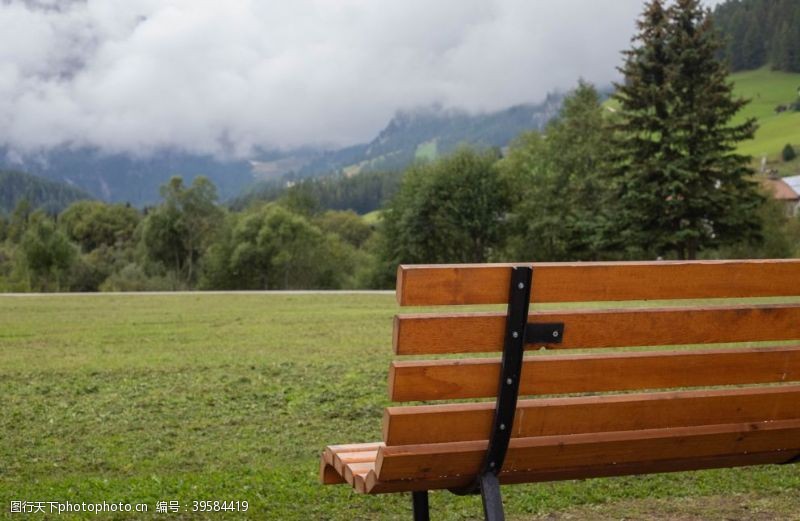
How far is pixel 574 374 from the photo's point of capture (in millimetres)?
3533

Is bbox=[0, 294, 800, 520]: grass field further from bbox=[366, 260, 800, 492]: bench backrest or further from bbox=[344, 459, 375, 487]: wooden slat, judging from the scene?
bbox=[366, 260, 800, 492]: bench backrest

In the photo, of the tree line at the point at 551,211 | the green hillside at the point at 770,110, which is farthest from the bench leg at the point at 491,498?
the green hillside at the point at 770,110

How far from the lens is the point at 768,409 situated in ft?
13.1

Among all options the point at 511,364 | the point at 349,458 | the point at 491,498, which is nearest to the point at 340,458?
the point at 349,458

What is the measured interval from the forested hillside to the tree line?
98764mm

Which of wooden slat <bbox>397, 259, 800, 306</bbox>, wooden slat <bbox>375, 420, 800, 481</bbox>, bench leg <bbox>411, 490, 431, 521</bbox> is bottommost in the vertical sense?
bench leg <bbox>411, 490, 431, 521</bbox>

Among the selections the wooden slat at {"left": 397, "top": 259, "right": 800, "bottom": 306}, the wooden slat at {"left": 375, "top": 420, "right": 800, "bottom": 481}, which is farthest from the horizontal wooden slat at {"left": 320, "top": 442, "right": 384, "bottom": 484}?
the wooden slat at {"left": 397, "top": 259, "right": 800, "bottom": 306}

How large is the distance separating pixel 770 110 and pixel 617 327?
161 meters

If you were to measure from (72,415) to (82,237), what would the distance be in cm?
11544

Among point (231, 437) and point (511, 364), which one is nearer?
point (511, 364)

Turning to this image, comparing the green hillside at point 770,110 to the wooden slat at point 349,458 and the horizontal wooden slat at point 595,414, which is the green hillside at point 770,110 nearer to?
the horizontal wooden slat at point 595,414

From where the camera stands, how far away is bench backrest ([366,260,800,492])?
10.9 feet

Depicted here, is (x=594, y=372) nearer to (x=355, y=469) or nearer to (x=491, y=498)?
(x=491, y=498)

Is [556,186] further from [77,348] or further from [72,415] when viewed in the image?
[72,415]
